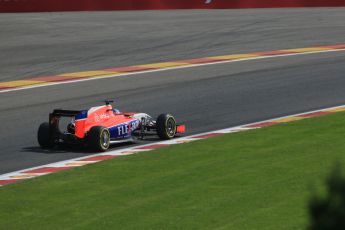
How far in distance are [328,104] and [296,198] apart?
870 cm

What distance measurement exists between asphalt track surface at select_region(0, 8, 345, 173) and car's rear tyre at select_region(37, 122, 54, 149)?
0.23 meters

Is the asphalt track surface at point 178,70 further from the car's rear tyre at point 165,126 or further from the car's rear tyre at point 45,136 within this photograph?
the car's rear tyre at point 165,126

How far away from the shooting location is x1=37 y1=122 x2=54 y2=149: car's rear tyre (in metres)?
13.2

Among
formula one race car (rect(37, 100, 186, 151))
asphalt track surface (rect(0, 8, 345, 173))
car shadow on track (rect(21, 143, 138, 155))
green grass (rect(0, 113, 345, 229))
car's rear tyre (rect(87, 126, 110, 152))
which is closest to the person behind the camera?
green grass (rect(0, 113, 345, 229))

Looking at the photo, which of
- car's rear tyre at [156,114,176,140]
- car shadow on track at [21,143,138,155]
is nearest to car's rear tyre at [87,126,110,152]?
car shadow on track at [21,143,138,155]

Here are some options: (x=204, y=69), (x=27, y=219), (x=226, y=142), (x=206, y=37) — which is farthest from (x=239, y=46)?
(x=27, y=219)

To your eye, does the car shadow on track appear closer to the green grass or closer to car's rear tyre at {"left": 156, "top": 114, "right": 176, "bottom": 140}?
car's rear tyre at {"left": 156, "top": 114, "right": 176, "bottom": 140}

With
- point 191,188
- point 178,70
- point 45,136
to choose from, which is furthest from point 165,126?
point 178,70

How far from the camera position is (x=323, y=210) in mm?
2898

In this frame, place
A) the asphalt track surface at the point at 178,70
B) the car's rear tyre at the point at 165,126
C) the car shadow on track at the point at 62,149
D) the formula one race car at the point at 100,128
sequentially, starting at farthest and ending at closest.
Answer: the asphalt track surface at the point at 178,70, the car's rear tyre at the point at 165,126, the car shadow on track at the point at 62,149, the formula one race car at the point at 100,128

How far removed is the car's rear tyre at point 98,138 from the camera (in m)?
12.7

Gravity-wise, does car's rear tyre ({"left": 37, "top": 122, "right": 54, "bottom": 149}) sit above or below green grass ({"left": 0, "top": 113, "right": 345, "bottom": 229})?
above

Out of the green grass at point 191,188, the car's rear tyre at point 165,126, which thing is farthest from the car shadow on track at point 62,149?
the green grass at point 191,188

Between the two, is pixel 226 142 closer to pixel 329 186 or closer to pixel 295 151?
pixel 295 151
